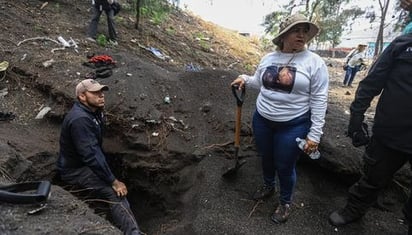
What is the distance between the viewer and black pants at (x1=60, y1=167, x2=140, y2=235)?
3.21 metres

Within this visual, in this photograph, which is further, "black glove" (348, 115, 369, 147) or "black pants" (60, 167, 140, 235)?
"black pants" (60, 167, 140, 235)

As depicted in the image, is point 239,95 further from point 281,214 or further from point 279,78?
point 281,214

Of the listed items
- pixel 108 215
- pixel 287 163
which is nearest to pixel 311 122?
pixel 287 163

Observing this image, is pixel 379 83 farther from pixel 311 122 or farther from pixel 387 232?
pixel 387 232

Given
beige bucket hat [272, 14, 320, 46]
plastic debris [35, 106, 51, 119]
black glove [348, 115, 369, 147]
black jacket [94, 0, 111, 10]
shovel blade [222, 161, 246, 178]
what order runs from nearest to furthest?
beige bucket hat [272, 14, 320, 46], black glove [348, 115, 369, 147], shovel blade [222, 161, 246, 178], plastic debris [35, 106, 51, 119], black jacket [94, 0, 111, 10]

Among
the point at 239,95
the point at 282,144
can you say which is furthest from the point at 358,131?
the point at 239,95

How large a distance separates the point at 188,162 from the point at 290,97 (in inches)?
72.8

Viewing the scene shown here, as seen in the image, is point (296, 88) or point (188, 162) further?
point (188, 162)

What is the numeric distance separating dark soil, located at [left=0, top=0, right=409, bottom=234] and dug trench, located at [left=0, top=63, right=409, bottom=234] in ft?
0.04

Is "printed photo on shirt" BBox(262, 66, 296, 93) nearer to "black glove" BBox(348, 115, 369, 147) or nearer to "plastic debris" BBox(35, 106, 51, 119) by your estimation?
"black glove" BBox(348, 115, 369, 147)

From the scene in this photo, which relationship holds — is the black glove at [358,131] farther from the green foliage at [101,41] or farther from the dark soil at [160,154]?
the green foliage at [101,41]

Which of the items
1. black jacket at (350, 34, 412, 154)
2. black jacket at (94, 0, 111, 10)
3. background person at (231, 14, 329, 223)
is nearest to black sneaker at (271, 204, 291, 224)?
background person at (231, 14, 329, 223)

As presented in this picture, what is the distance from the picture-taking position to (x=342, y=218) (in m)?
3.17

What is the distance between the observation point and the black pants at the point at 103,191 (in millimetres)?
3205
